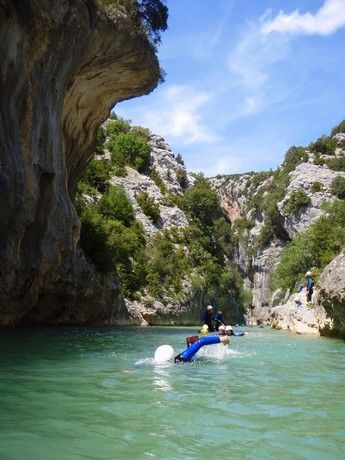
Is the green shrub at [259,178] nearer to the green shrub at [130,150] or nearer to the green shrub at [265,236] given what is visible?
the green shrub at [265,236]

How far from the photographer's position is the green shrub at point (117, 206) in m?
42.8

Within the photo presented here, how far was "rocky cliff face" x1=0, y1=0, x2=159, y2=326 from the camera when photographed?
50.5 ft

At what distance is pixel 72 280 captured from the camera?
28.7 metres

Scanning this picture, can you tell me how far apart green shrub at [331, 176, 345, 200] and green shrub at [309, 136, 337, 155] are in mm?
12707

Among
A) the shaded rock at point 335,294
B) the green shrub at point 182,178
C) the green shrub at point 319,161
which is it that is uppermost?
the green shrub at point 319,161

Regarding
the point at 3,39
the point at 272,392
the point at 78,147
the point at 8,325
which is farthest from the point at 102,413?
the point at 78,147

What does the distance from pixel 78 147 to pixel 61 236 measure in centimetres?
714

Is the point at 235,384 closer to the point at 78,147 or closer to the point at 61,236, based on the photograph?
the point at 61,236

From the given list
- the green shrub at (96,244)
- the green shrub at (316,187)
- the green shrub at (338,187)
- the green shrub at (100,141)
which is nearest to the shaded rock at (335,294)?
the green shrub at (96,244)

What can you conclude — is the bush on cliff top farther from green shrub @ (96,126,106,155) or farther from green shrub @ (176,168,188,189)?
green shrub @ (176,168,188,189)

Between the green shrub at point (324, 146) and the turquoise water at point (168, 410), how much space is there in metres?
62.0

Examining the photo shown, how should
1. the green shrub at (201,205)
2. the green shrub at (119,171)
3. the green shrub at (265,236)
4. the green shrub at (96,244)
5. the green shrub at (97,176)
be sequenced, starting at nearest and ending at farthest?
the green shrub at (96,244)
the green shrub at (97,176)
the green shrub at (119,171)
the green shrub at (201,205)
the green shrub at (265,236)

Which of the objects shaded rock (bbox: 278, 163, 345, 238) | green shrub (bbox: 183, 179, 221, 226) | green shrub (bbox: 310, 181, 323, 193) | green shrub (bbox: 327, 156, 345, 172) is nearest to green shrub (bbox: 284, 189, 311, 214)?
shaded rock (bbox: 278, 163, 345, 238)

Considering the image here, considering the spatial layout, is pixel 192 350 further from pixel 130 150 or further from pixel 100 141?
pixel 100 141
